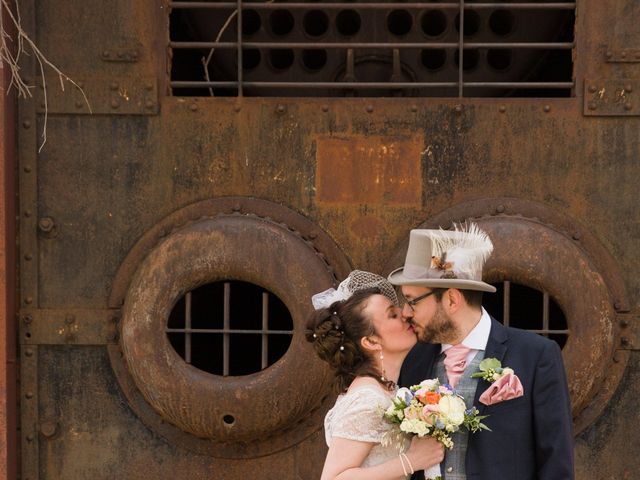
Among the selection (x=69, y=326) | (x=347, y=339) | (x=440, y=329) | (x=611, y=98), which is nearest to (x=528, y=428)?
(x=440, y=329)

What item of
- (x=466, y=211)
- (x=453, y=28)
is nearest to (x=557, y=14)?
(x=453, y=28)

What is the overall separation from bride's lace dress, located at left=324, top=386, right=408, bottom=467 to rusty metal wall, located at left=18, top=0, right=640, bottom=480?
50.6 inches

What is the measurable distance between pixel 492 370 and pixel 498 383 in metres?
0.06

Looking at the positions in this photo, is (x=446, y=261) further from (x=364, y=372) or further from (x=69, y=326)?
(x=69, y=326)

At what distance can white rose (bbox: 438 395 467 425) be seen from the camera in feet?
9.30

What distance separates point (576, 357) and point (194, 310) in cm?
201

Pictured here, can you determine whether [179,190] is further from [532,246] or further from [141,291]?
[532,246]

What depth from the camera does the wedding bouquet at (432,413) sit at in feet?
Answer: 9.33

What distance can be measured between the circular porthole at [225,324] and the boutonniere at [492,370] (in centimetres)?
134

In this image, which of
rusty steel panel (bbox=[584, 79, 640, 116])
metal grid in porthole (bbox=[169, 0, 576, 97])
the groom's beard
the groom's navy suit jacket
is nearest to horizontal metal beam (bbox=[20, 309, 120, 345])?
metal grid in porthole (bbox=[169, 0, 576, 97])

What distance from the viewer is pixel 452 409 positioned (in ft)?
9.34

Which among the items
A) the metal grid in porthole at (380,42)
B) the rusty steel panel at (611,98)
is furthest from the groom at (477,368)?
the metal grid in porthole at (380,42)

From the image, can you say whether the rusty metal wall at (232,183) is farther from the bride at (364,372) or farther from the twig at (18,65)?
the bride at (364,372)

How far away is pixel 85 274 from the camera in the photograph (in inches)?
174
